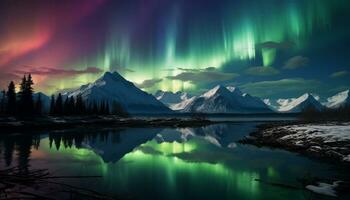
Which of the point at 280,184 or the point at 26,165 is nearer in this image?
the point at 280,184

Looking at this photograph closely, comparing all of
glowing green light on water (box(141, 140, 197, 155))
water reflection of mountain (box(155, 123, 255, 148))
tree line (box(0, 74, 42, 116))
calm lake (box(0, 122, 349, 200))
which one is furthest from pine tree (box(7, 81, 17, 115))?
calm lake (box(0, 122, 349, 200))

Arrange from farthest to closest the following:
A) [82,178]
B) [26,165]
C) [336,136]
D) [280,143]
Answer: [280,143]
[336,136]
[26,165]
[82,178]

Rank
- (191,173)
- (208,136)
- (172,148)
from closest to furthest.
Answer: (191,173) → (172,148) → (208,136)

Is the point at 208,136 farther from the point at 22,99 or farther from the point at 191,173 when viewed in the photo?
the point at 22,99

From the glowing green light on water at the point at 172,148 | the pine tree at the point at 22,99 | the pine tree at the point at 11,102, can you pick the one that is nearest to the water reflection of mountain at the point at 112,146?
the glowing green light on water at the point at 172,148

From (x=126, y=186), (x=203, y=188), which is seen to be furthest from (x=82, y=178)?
(x=203, y=188)

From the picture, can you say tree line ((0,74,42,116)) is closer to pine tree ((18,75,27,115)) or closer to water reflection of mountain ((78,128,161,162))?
pine tree ((18,75,27,115))

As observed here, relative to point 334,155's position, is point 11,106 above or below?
above

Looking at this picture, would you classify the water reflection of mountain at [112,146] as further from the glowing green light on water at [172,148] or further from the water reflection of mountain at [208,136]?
the water reflection of mountain at [208,136]

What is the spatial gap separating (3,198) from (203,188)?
14089 millimetres

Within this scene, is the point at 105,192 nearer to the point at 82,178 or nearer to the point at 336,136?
the point at 82,178

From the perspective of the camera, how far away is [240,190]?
79.0ft

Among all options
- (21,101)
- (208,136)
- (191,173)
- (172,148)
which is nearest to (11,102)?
(21,101)

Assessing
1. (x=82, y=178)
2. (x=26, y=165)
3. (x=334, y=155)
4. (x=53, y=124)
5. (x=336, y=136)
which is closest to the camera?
(x=82, y=178)
